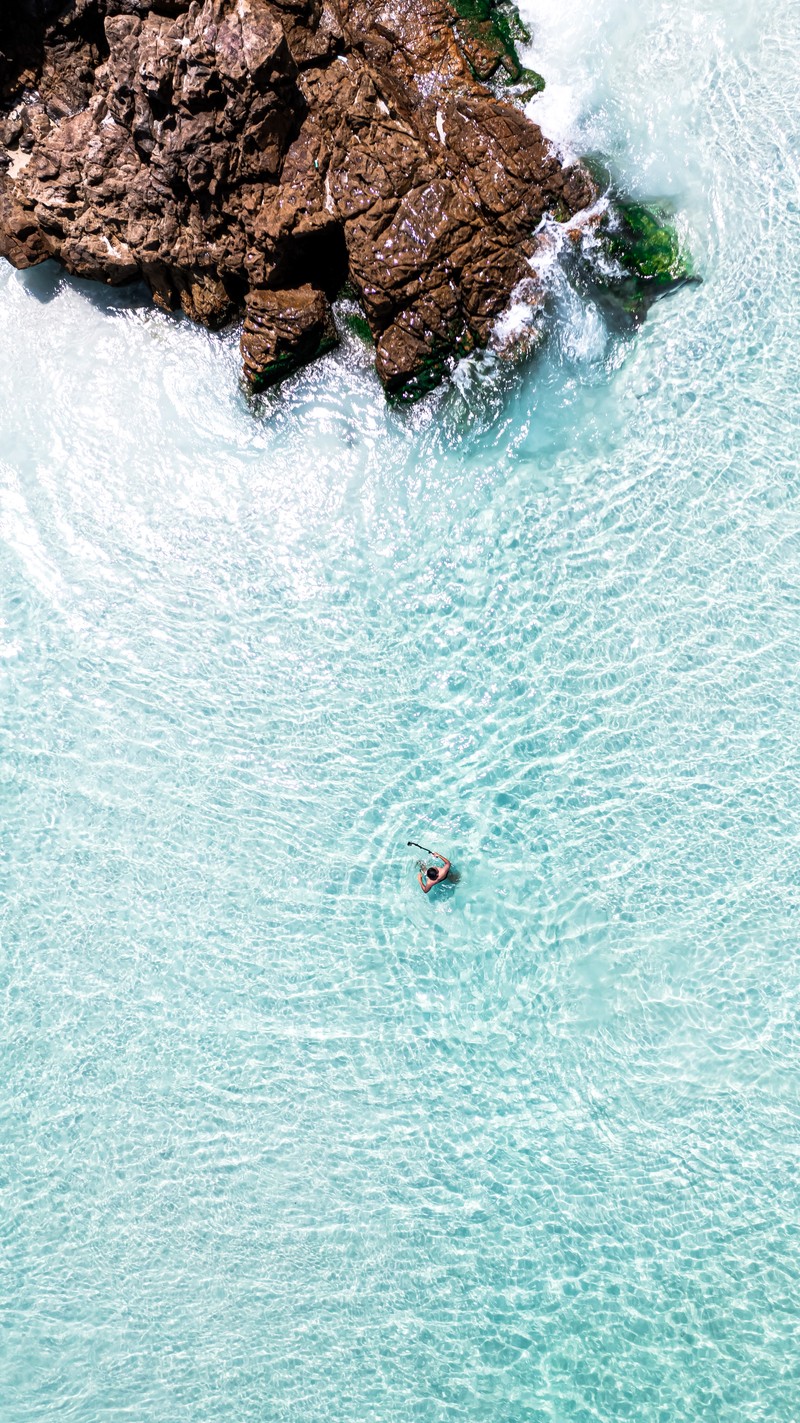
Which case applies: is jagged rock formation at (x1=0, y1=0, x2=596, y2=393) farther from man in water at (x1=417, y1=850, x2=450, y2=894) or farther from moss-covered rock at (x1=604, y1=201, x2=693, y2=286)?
man in water at (x1=417, y1=850, x2=450, y2=894)

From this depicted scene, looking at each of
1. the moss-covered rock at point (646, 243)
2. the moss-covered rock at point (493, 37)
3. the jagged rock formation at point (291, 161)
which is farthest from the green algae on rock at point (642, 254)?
the moss-covered rock at point (493, 37)

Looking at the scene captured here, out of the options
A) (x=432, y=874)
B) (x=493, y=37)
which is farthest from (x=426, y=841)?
(x=493, y=37)

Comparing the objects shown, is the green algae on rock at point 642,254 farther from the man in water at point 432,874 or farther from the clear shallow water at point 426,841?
the man in water at point 432,874

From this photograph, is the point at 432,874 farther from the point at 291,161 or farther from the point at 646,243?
the point at 291,161

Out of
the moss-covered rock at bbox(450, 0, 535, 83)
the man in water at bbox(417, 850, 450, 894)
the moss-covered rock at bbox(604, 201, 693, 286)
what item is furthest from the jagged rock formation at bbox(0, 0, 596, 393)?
the man in water at bbox(417, 850, 450, 894)

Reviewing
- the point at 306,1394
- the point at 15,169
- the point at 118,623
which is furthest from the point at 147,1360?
the point at 15,169
